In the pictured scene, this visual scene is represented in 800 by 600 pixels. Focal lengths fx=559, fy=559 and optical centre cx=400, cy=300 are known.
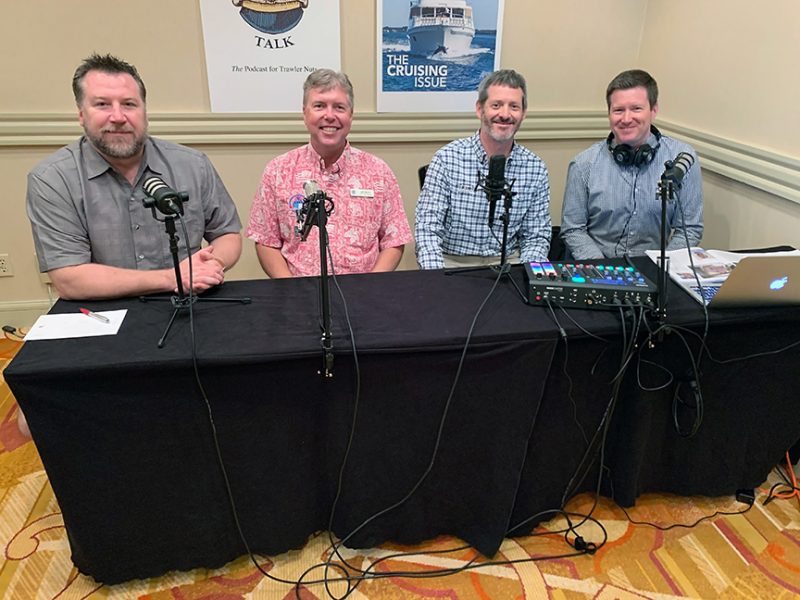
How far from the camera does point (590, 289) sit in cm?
148

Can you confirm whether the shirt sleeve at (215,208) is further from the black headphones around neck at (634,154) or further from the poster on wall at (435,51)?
the black headphones around neck at (634,154)

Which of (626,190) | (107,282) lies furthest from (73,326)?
(626,190)

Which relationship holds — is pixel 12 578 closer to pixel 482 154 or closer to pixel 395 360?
pixel 395 360

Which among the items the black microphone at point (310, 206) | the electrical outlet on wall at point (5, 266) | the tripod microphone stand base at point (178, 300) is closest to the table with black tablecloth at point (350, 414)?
the tripod microphone stand base at point (178, 300)

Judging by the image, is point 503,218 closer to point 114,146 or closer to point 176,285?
point 176,285

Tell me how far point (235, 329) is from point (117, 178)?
70cm

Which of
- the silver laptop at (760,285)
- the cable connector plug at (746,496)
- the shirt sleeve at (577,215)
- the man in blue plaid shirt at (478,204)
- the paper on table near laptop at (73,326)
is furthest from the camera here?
the shirt sleeve at (577,215)

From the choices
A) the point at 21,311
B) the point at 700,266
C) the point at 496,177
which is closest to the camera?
the point at 496,177

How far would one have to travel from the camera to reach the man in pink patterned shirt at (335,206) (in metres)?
1.94

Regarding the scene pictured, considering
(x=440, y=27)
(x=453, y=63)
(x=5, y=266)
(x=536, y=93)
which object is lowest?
(x=5, y=266)

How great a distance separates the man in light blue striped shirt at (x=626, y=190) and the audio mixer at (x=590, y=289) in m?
0.66

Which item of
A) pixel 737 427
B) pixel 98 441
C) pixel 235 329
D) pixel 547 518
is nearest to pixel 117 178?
pixel 235 329

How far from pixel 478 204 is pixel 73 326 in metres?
1.39

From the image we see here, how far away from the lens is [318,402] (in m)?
1.37
